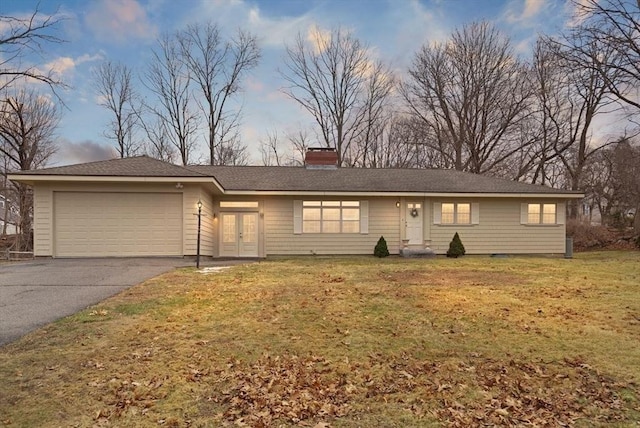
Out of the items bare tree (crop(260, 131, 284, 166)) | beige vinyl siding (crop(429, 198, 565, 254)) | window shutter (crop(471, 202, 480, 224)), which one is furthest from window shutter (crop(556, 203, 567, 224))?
bare tree (crop(260, 131, 284, 166))

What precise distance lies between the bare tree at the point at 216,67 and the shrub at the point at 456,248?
16.7 metres

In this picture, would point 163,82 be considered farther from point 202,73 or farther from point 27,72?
point 27,72

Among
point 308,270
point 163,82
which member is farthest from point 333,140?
point 308,270

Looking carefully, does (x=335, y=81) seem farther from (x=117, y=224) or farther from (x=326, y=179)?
(x=117, y=224)

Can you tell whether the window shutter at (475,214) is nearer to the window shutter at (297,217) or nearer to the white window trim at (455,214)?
the white window trim at (455,214)

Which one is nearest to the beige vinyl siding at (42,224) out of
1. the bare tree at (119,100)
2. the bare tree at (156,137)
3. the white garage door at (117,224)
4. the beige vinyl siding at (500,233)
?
the white garage door at (117,224)

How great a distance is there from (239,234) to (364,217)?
4.79 meters

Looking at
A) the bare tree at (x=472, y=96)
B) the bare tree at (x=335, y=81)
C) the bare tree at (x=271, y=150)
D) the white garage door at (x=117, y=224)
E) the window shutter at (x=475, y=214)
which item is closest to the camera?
the white garage door at (x=117, y=224)

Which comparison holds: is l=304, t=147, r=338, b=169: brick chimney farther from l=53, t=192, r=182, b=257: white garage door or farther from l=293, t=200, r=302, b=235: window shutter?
l=53, t=192, r=182, b=257: white garage door

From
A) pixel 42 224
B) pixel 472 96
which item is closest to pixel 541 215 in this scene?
pixel 472 96

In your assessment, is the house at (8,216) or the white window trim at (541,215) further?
the house at (8,216)

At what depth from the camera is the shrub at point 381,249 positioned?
1434cm

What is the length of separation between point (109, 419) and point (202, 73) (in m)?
26.3

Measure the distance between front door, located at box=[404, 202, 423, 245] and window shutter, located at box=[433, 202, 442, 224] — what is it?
502mm
